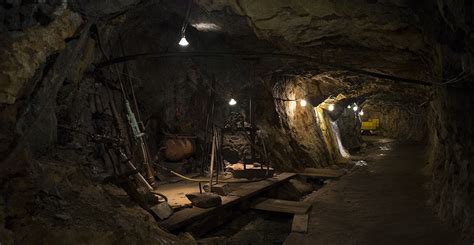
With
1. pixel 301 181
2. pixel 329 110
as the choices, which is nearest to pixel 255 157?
pixel 301 181

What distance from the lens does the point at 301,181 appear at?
42.8 feet

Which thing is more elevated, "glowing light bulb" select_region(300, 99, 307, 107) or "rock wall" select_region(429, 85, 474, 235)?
"glowing light bulb" select_region(300, 99, 307, 107)

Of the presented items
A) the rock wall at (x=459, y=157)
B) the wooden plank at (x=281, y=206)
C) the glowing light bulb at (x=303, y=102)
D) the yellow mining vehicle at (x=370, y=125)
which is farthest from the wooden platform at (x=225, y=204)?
the yellow mining vehicle at (x=370, y=125)

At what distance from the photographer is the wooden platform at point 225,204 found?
22.5 feet

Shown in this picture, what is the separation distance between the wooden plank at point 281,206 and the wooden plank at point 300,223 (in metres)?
0.33

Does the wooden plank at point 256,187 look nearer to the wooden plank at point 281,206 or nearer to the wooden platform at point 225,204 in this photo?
the wooden platform at point 225,204

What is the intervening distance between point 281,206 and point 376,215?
2.63 m

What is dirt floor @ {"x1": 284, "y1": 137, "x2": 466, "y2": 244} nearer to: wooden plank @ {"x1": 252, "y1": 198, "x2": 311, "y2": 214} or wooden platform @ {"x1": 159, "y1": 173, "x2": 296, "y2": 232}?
wooden plank @ {"x1": 252, "y1": 198, "x2": 311, "y2": 214}

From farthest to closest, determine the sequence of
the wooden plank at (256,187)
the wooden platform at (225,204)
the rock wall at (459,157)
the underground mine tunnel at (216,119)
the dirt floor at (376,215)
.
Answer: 1. the wooden plank at (256,187)
2. the wooden platform at (225,204)
3. the dirt floor at (376,215)
4. the rock wall at (459,157)
5. the underground mine tunnel at (216,119)

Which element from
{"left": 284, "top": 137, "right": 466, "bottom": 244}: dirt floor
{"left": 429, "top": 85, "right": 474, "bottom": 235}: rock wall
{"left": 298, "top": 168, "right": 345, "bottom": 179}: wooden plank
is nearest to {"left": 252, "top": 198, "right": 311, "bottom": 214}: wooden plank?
{"left": 284, "top": 137, "right": 466, "bottom": 244}: dirt floor

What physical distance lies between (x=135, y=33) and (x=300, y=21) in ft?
20.6

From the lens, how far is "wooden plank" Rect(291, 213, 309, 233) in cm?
772

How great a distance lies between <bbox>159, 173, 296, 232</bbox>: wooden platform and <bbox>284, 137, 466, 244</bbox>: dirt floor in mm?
1585

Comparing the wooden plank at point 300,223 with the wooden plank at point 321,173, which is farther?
the wooden plank at point 321,173
